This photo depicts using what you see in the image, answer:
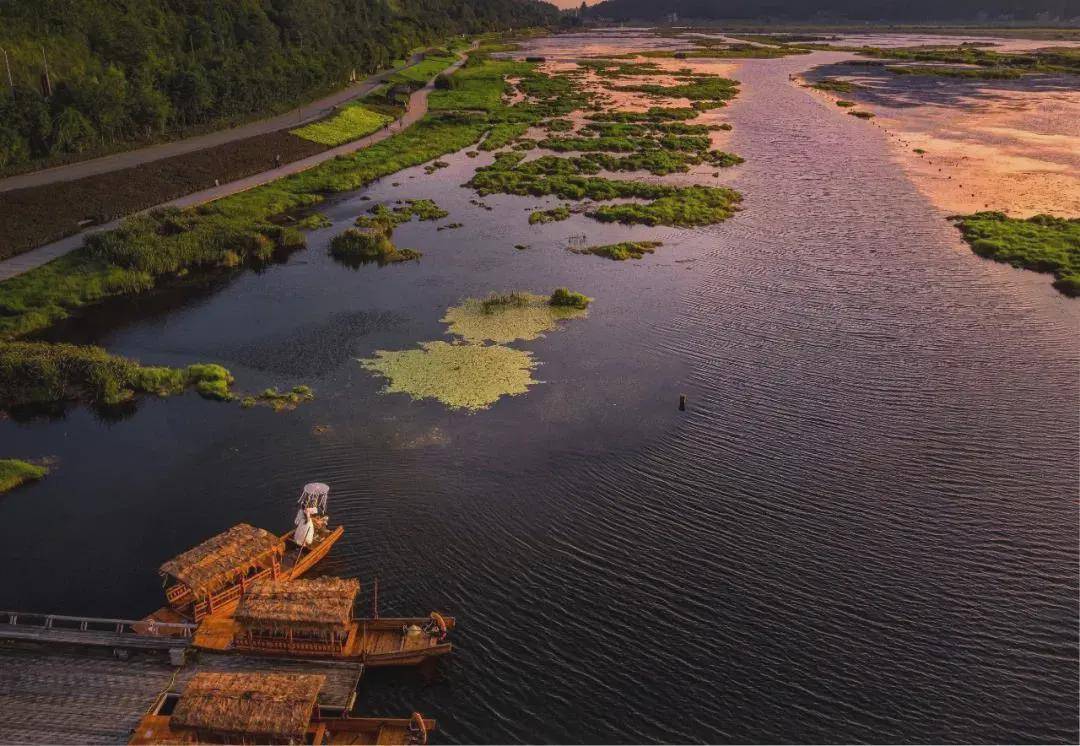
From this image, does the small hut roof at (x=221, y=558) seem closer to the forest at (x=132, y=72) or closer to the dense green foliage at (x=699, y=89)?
the forest at (x=132, y=72)

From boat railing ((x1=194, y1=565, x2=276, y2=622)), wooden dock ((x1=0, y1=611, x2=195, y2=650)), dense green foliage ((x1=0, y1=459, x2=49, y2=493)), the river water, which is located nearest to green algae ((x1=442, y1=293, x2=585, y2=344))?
the river water

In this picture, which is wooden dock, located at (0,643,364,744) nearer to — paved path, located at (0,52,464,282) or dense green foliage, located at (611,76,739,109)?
paved path, located at (0,52,464,282)

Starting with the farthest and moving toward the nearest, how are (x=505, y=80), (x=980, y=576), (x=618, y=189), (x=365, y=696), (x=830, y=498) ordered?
(x=505, y=80), (x=618, y=189), (x=830, y=498), (x=980, y=576), (x=365, y=696)

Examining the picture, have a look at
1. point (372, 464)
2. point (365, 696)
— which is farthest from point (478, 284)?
point (365, 696)

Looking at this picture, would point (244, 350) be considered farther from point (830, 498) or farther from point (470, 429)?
point (830, 498)

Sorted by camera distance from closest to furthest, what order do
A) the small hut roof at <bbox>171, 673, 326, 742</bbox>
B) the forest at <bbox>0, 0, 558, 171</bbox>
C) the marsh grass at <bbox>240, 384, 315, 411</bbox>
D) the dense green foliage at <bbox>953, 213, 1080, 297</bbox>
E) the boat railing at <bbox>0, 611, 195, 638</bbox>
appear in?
1. the small hut roof at <bbox>171, 673, 326, 742</bbox>
2. the boat railing at <bbox>0, 611, 195, 638</bbox>
3. the marsh grass at <bbox>240, 384, 315, 411</bbox>
4. the dense green foliage at <bbox>953, 213, 1080, 297</bbox>
5. the forest at <bbox>0, 0, 558, 171</bbox>

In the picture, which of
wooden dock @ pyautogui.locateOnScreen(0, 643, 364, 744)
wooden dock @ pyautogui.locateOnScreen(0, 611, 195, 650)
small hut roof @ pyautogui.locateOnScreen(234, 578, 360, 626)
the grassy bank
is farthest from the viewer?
the grassy bank
